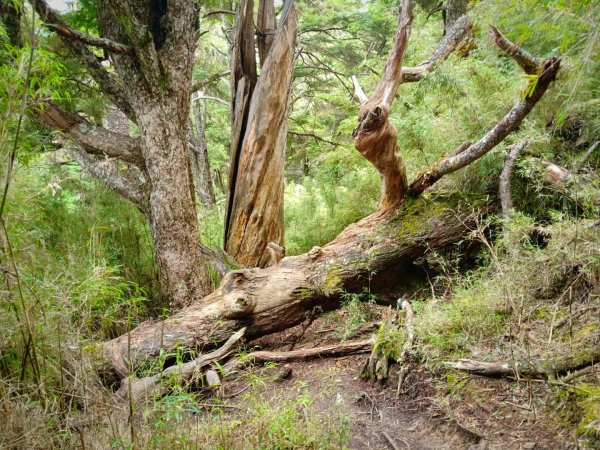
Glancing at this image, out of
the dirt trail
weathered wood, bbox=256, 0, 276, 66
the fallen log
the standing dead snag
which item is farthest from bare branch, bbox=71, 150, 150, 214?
the fallen log

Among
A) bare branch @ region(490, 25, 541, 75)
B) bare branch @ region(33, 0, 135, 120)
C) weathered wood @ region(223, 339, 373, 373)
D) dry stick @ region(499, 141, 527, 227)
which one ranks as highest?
bare branch @ region(33, 0, 135, 120)

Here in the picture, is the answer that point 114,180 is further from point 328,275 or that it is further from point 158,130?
point 328,275

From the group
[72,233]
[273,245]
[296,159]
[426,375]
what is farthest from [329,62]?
[426,375]

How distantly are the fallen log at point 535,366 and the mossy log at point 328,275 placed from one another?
196cm

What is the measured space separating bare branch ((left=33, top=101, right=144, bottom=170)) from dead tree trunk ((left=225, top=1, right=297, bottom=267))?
144cm

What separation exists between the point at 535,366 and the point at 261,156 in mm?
4431

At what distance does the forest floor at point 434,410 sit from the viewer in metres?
2.27

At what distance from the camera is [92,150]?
5.29 meters

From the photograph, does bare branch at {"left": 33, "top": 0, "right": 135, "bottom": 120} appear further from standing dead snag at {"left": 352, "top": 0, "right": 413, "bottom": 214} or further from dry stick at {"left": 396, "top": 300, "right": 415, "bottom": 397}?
dry stick at {"left": 396, "top": 300, "right": 415, "bottom": 397}

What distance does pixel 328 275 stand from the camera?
4598mm

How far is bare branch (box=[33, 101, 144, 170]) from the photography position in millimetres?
4898

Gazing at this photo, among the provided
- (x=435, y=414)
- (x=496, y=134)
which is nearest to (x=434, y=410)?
(x=435, y=414)

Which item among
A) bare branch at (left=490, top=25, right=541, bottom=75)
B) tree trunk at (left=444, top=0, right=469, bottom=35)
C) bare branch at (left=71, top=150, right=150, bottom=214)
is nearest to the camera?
bare branch at (left=490, top=25, right=541, bottom=75)

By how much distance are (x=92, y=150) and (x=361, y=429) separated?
15.6 feet
